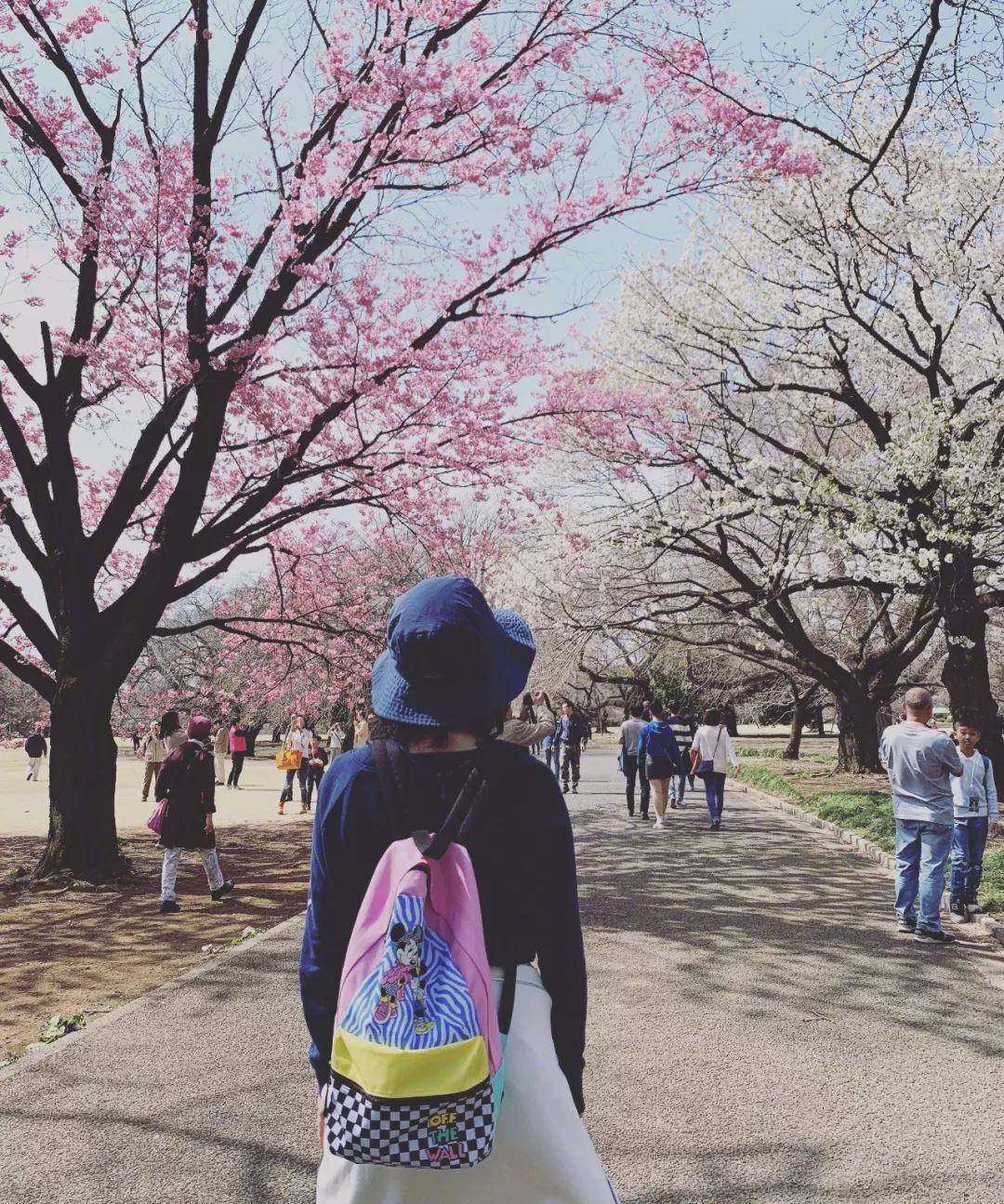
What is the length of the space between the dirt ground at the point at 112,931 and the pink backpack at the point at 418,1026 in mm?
3862

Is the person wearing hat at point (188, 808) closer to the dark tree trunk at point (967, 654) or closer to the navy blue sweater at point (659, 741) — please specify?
the navy blue sweater at point (659, 741)

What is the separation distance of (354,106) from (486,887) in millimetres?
9936

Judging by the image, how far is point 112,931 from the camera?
23.6ft

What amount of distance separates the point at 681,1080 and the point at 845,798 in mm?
12054

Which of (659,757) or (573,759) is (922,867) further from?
(573,759)

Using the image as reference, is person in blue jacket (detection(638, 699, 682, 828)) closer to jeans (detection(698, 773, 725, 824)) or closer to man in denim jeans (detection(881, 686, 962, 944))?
jeans (detection(698, 773, 725, 824))

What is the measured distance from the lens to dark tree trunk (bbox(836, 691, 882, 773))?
64.2 feet

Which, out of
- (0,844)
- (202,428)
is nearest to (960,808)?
(202,428)

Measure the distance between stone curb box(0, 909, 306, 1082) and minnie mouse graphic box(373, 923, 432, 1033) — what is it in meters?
3.46

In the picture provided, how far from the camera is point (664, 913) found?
738cm

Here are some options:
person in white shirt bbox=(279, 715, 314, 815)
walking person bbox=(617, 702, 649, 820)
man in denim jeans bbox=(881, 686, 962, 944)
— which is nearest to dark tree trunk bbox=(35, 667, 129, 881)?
man in denim jeans bbox=(881, 686, 962, 944)

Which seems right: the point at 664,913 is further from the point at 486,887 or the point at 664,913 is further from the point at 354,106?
the point at 354,106

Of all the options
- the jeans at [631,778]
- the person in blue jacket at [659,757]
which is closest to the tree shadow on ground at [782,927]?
the person in blue jacket at [659,757]

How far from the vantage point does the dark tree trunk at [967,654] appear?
1237 centimetres
